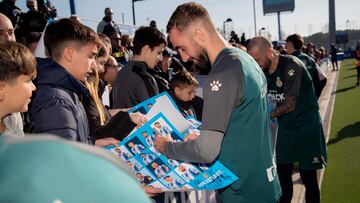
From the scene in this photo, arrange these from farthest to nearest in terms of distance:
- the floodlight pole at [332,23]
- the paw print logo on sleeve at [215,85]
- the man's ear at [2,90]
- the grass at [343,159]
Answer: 1. the floodlight pole at [332,23]
2. the grass at [343,159]
3. the paw print logo on sleeve at [215,85]
4. the man's ear at [2,90]

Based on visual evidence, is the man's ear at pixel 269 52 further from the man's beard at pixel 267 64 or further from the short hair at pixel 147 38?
the short hair at pixel 147 38

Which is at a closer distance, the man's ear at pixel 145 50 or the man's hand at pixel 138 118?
the man's hand at pixel 138 118

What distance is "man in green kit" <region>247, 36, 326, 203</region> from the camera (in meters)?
3.73

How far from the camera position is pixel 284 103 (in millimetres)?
3750

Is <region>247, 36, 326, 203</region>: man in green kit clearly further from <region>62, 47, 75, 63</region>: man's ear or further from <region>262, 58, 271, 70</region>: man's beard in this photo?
<region>62, 47, 75, 63</region>: man's ear

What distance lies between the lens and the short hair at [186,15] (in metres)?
1.99

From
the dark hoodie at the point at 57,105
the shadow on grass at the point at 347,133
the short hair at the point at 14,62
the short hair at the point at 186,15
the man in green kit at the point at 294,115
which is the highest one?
the short hair at the point at 186,15

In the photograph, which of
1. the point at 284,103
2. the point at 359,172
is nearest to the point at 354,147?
the point at 359,172

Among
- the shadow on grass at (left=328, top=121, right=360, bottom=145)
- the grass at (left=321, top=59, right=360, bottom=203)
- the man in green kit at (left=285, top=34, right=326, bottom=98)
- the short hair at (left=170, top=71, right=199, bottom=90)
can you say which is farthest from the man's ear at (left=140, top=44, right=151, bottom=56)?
the shadow on grass at (left=328, top=121, right=360, bottom=145)

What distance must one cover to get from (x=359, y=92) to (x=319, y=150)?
12615mm

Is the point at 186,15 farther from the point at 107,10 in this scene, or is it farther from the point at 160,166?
the point at 107,10

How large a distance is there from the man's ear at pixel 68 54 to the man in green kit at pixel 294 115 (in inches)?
91.6

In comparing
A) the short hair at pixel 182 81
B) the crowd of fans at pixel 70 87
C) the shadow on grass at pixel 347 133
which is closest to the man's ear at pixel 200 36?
the crowd of fans at pixel 70 87

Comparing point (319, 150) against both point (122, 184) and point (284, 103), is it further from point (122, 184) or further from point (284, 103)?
point (122, 184)
